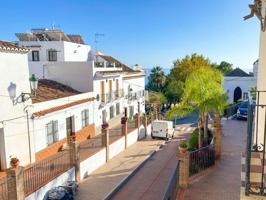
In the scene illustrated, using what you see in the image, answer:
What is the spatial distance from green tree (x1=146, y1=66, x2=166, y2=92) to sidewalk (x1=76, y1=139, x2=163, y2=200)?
25505mm

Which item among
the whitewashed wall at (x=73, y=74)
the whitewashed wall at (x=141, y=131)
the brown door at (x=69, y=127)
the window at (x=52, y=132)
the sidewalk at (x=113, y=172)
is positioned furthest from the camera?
the whitewashed wall at (x=141, y=131)

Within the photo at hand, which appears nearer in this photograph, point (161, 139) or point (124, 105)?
point (161, 139)

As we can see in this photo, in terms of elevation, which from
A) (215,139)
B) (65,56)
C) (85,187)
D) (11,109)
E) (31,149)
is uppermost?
(65,56)

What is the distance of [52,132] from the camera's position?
17641 millimetres

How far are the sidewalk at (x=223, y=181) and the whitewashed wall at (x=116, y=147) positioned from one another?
8558 mm

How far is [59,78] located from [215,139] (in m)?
17.1

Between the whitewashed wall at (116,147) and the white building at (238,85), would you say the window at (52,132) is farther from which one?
the white building at (238,85)

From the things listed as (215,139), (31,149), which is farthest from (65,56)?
(215,139)

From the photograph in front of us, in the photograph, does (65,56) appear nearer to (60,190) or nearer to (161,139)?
(161,139)

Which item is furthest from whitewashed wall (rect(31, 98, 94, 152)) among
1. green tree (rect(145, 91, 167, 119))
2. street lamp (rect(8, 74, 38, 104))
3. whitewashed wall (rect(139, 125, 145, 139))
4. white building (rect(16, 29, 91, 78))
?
green tree (rect(145, 91, 167, 119))

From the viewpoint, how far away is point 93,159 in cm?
1658

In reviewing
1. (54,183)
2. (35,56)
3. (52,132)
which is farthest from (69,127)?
(35,56)

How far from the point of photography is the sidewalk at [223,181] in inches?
311

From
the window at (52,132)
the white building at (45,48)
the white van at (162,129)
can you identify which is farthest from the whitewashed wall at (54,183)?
the white building at (45,48)
